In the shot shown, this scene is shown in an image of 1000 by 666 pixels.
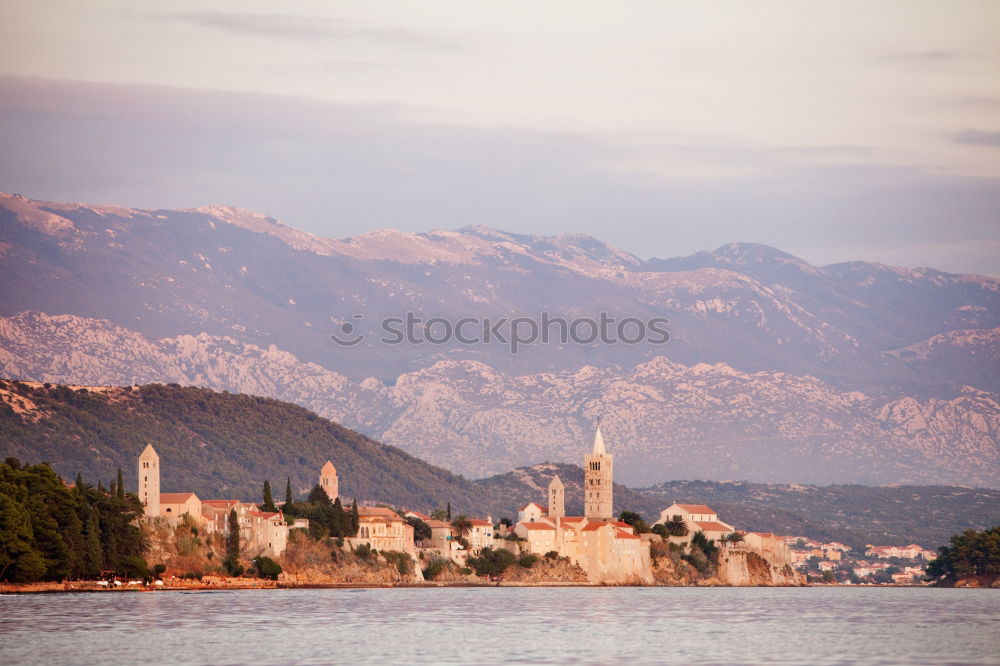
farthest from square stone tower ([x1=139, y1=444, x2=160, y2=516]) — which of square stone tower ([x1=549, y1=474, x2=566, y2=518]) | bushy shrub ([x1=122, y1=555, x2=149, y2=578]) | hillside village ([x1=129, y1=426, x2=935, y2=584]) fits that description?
square stone tower ([x1=549, y1=474, x2=566, y2=518])

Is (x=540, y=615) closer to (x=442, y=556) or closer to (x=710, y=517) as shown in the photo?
(x=442, y=556)

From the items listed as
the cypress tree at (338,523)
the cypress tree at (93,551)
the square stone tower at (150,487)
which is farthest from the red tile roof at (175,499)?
the cypress tree at (93,551)

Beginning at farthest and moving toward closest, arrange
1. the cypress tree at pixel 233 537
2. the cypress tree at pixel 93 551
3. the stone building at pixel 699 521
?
the stone building at pixel 699 521 → the cypress tree at pixel 233 537 → the cypress tree at pixel 93 551

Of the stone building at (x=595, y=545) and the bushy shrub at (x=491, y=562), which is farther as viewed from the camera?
the stone building at (x=595, y=545)

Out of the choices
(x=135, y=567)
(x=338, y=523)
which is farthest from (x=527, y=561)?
(x=135, y=567)

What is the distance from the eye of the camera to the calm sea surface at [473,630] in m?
80.9

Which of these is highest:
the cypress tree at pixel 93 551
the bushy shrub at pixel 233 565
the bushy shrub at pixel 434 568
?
the cypress tree at pixel 93 551

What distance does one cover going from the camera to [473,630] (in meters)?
96.5

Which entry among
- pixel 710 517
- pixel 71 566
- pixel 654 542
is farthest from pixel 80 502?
pixel 710 517

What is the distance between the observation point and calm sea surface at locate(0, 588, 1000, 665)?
266 feet

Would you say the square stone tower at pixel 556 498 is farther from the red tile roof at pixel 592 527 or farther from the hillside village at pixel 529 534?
the red tile roof at pixel 592 527

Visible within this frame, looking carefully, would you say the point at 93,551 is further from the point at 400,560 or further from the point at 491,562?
the point at 491,562

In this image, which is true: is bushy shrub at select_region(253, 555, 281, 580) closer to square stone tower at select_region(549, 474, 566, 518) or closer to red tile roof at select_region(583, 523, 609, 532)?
red tile roof at select_region(583, 523, 609, 532)

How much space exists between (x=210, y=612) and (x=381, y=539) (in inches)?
1859
